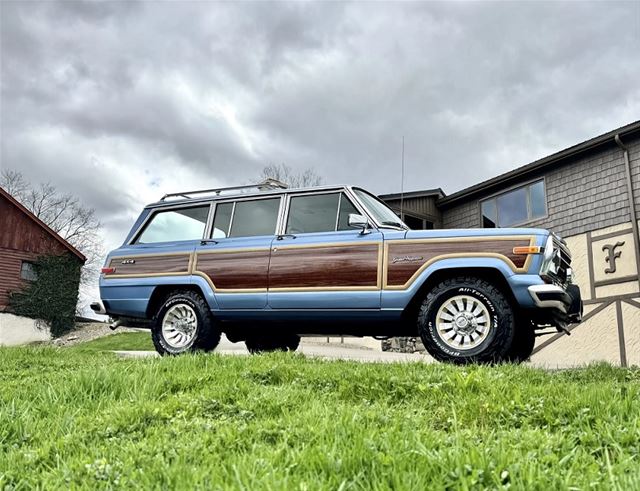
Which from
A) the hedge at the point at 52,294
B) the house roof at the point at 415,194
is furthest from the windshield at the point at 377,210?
the hedge at the point at 52,294

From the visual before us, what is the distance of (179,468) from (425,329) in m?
3.16

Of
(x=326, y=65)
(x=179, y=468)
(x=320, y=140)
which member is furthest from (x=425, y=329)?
(x=320, y=140)

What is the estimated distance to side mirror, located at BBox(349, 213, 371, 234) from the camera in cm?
546

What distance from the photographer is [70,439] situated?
2895 mm

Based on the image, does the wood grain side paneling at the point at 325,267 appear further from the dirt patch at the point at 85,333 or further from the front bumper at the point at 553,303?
the dirt patch at the point at 85,333

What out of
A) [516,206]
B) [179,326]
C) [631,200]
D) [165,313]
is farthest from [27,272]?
[631,200]

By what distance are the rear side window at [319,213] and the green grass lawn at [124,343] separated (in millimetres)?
12427

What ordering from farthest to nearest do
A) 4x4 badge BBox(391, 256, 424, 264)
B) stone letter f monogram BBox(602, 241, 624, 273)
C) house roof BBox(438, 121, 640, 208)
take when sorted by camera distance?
house roof BBox(438, 121, 640, 208), stone letter f monogram BBox(602, 241, 624, 273), 4x4 badge BBox(391, 256, 424, 264)

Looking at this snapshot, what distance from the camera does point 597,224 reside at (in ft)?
42.3

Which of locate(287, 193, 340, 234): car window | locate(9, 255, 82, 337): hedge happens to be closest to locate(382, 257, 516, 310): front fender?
locate(287, 193, 340, 234): car window

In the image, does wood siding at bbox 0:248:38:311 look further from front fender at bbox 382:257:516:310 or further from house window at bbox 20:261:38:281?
front fender at bbox 382:257:516:310

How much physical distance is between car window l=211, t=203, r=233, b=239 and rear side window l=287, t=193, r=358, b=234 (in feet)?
2.78

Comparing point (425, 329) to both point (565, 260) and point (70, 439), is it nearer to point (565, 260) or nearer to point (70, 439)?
point (565, 260)

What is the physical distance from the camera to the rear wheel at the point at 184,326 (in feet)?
20.4
